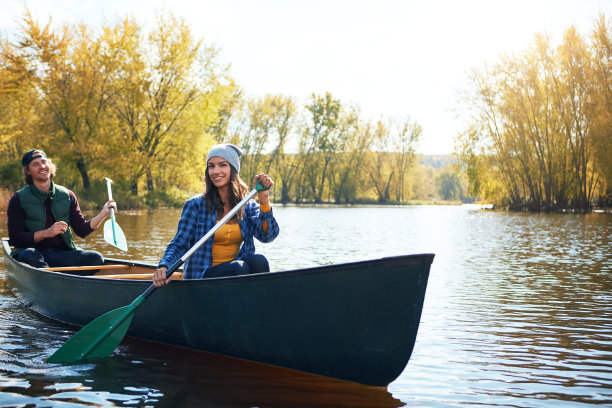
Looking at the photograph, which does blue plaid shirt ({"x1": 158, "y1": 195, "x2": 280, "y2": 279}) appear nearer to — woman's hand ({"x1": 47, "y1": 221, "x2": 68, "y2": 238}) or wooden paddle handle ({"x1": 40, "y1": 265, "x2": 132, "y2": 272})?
woman's hand ({"x1": 47, "y1": 221, "x2": 68, "y2": 238})

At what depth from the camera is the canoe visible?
11.0 feet

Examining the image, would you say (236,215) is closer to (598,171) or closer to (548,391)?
(548,391)

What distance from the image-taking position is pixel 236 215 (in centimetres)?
431

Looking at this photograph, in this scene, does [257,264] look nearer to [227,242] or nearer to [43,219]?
[227,242]

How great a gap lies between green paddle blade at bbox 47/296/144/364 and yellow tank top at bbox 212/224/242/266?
0.62 meters

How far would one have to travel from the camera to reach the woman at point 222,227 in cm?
423

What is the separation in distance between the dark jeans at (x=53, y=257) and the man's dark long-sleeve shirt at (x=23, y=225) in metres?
0.06

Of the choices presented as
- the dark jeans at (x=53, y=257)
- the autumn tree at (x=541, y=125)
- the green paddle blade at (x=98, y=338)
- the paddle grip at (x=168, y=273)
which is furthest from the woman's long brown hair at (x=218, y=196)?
the autumn tree at (x=541, y=125)

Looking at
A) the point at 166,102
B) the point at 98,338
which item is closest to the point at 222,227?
the point at 98,338

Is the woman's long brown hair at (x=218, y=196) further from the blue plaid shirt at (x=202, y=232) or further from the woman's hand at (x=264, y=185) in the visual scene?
the woman's hand at (x=264, y=185)

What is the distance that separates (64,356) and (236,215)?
155cm

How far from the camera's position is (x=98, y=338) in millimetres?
4199

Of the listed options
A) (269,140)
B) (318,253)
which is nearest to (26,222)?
(318,253)

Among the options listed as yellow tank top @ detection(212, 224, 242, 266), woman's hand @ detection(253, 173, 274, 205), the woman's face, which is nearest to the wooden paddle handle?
yellow tank top @ detection(212, 224, 242, 266)
